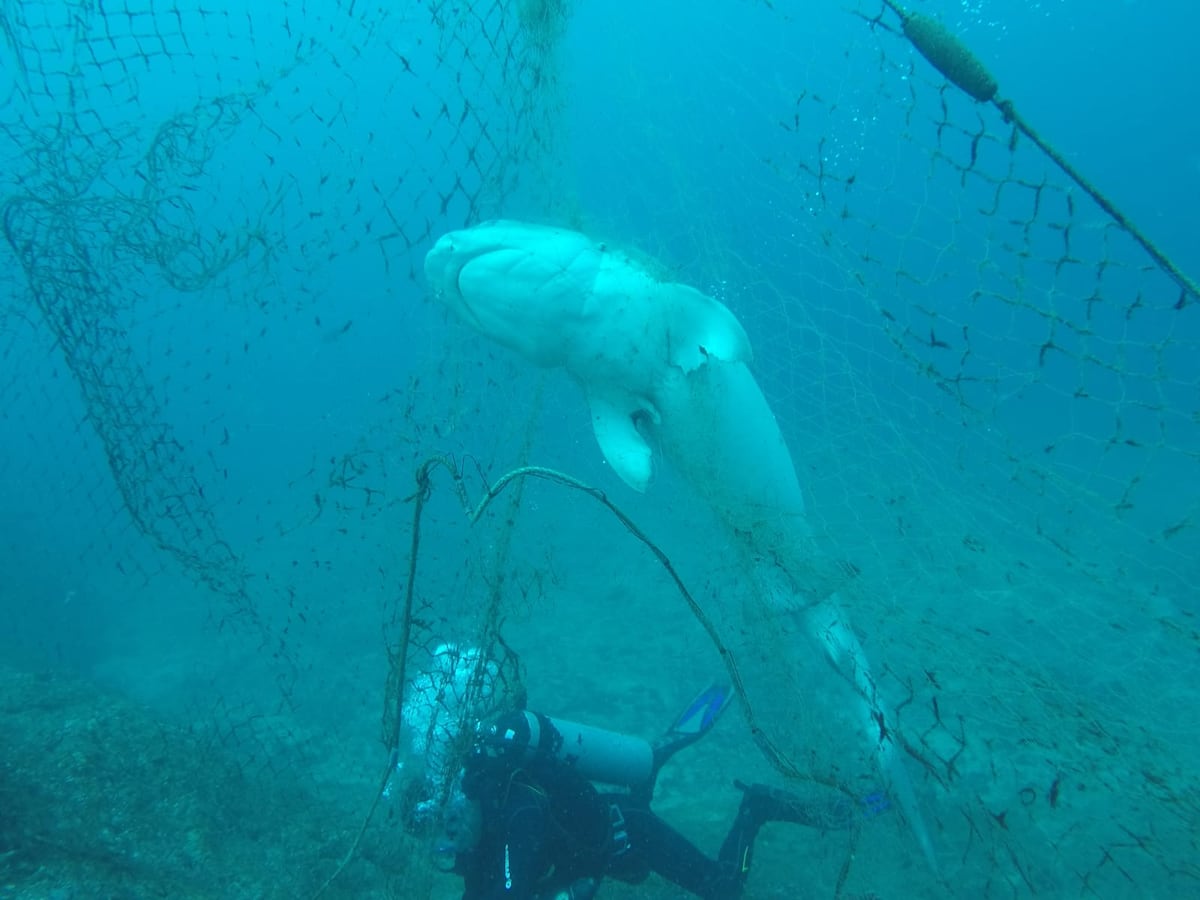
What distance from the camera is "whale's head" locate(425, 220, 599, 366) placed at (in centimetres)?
400

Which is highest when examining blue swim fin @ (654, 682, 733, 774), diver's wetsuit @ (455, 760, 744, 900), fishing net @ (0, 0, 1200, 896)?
fishing net @ (0, 0, 1200, 896)

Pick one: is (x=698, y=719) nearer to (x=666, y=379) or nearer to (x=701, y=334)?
(x=666, y=379)

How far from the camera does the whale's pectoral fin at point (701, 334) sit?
445cm

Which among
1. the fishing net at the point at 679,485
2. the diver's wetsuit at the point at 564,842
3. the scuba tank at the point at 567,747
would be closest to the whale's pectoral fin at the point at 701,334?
the fishing net at the point at 679,485

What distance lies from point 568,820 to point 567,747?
2.03 feet

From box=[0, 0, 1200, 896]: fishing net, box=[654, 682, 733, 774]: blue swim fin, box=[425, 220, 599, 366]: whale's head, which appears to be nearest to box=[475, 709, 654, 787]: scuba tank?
box=[0, 0, 1200, 896]: fishing net

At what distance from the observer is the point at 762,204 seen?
5.76 m

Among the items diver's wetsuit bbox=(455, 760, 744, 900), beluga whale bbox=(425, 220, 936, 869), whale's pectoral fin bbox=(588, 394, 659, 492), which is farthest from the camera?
whale's pectoral fin bbox=(588, 394, 659, 492)

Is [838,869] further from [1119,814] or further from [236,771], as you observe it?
[236,771]

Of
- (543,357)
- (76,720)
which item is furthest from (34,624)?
(543,357)

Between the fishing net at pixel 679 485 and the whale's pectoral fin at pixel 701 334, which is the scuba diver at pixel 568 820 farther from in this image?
the whale's pectoral fin at pixel 701 334

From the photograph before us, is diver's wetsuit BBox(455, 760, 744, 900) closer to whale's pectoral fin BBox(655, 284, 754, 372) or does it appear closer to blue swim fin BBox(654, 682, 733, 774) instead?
blue swim fin BBox(654, 682, 733, 774)

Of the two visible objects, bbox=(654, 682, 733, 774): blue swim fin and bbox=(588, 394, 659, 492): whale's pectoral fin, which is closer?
bbox=(588, 394, 659, 492): whale's pectoral fin

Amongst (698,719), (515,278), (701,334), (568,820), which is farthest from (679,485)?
A: (698,719)
